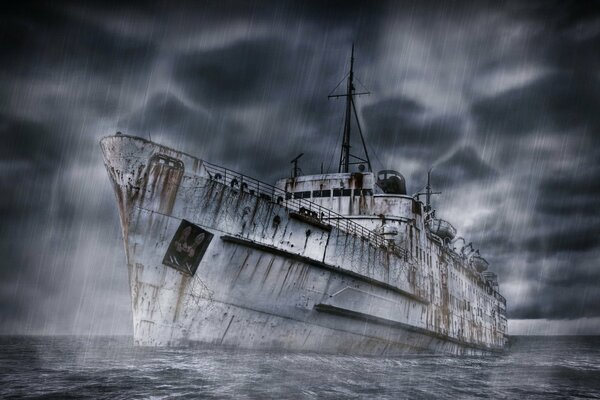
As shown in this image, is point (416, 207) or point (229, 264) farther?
point (416, 207)

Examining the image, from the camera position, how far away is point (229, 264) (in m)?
12.2

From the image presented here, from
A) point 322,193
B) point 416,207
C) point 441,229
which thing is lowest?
point 322,193

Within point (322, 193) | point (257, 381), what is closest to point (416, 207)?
point (322, 193)

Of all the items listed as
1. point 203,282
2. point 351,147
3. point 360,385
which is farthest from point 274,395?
point 351,147

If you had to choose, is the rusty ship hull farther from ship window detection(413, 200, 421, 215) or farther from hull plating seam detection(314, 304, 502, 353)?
ship window detection(413, 200, 421, 215)

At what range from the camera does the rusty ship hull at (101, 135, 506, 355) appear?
11.6 m

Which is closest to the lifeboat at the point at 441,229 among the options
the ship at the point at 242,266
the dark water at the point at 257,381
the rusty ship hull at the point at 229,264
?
the ship at the point at 242,266

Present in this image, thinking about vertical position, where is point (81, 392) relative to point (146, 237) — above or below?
below

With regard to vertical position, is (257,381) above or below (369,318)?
below

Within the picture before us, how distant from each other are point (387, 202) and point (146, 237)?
11.2 m

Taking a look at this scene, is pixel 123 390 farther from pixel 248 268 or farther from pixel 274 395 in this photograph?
pixel 248 268

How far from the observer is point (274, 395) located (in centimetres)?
804

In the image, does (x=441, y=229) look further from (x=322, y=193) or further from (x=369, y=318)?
(x=369, y=318)

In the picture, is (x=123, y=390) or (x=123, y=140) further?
(x=123, y=140)
